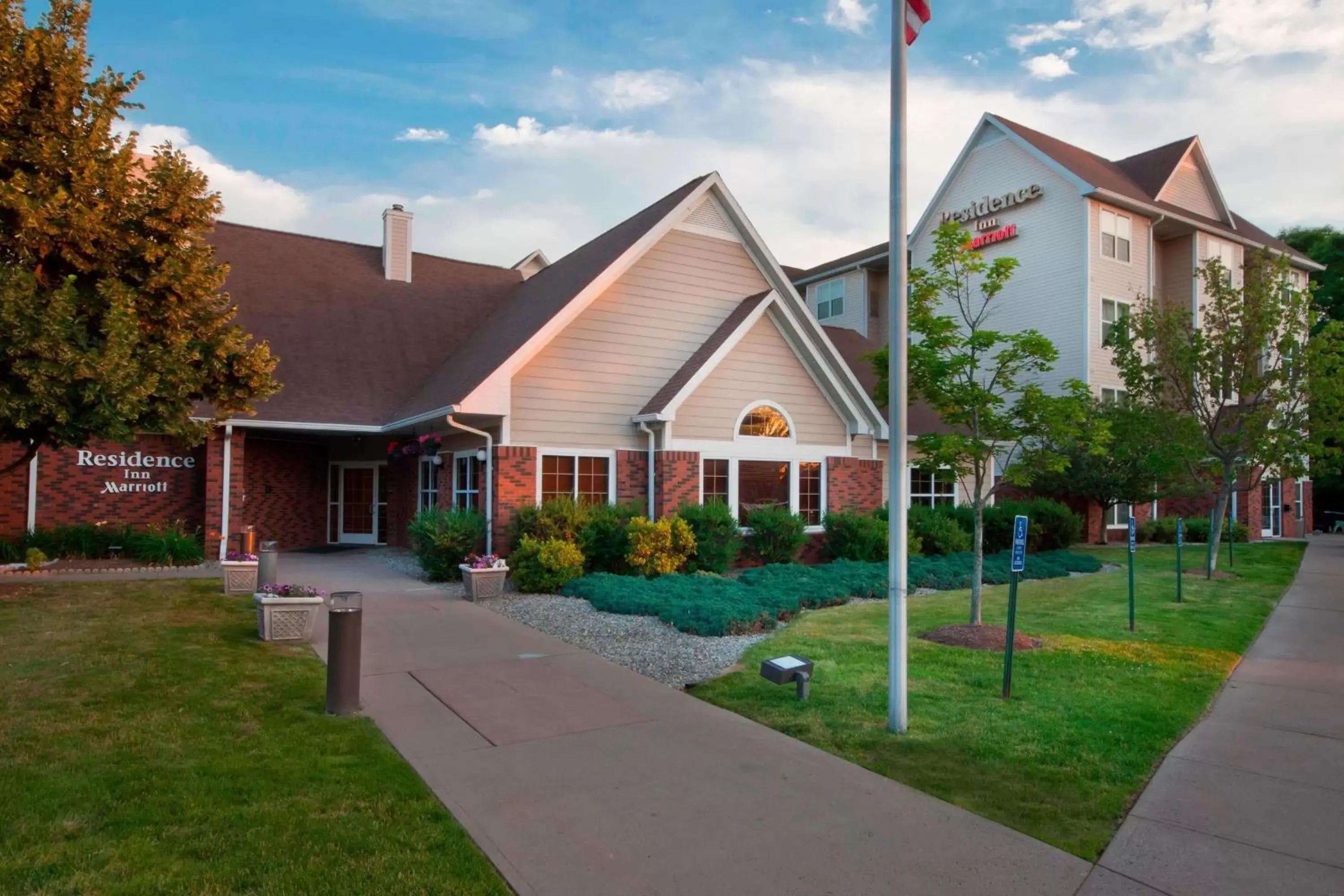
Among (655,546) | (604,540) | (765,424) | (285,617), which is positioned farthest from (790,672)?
(765,424)

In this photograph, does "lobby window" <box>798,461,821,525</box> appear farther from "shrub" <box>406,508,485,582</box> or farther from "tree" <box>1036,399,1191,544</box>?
"shrub" <box>406,508,485,582</box>

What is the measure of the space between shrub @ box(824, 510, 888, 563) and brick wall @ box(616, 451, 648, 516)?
4.01m

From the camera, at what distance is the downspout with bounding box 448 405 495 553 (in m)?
14.3

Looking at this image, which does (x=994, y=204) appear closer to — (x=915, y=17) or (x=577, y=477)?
(x=577, y=477)

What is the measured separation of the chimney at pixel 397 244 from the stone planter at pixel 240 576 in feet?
37.3

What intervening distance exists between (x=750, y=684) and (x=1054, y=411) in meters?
5.07

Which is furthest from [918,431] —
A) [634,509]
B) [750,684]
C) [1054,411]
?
[750,684]

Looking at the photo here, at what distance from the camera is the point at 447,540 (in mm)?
13742

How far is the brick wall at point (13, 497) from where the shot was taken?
49.1 feet

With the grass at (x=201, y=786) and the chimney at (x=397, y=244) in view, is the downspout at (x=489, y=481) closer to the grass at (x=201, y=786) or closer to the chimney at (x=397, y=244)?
the grass at (x=201, y=786)

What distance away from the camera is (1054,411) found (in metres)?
9.88

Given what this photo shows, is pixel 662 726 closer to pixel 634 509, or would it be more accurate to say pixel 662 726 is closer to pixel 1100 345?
pixel 634 509

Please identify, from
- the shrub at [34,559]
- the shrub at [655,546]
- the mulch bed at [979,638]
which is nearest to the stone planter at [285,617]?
the shrub at [655,546]

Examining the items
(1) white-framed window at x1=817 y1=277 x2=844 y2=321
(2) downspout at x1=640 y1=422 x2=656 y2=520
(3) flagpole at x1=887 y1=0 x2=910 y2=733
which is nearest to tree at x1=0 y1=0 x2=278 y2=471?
(2) downspout at x1=640 y1=422 x2=656 y2=520
